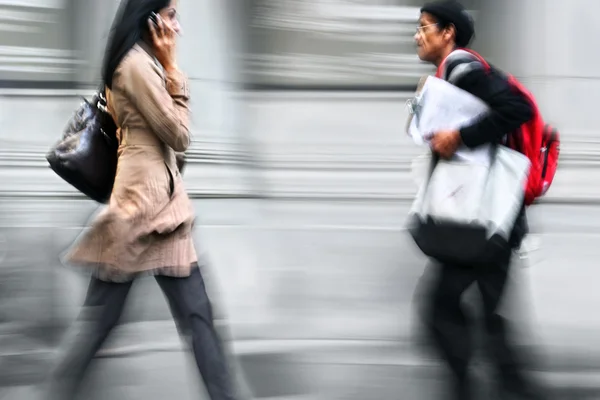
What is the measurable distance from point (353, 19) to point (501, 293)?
344 cm

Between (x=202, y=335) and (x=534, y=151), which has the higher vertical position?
(x=534, y=151)

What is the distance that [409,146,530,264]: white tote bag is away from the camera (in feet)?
13.2

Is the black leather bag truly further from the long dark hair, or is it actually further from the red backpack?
the red backpack

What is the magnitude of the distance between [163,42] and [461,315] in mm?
1421

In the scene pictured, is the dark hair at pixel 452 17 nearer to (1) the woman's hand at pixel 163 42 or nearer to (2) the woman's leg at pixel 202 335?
(1) the woman's hand at pixel 163 42

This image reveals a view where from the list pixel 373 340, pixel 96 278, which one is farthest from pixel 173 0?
pixel 373 340

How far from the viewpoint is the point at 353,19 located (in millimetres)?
7246

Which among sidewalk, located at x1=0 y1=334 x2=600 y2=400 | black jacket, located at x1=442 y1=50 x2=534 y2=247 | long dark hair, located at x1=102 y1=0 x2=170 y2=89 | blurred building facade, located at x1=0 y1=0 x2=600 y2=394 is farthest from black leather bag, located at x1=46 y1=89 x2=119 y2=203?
blurred building facade, located at x1=0 y1=0 x2=600 y2=394

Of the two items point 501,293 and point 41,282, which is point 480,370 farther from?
point 41,282

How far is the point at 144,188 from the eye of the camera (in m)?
4.02

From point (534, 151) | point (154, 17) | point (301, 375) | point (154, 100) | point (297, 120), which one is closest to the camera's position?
point (154, 100)

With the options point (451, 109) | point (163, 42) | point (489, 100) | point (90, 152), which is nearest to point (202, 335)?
point (90, 152)

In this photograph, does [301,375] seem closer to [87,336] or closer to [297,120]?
[87,336]

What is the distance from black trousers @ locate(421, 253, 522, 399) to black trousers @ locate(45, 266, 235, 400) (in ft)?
2.50
